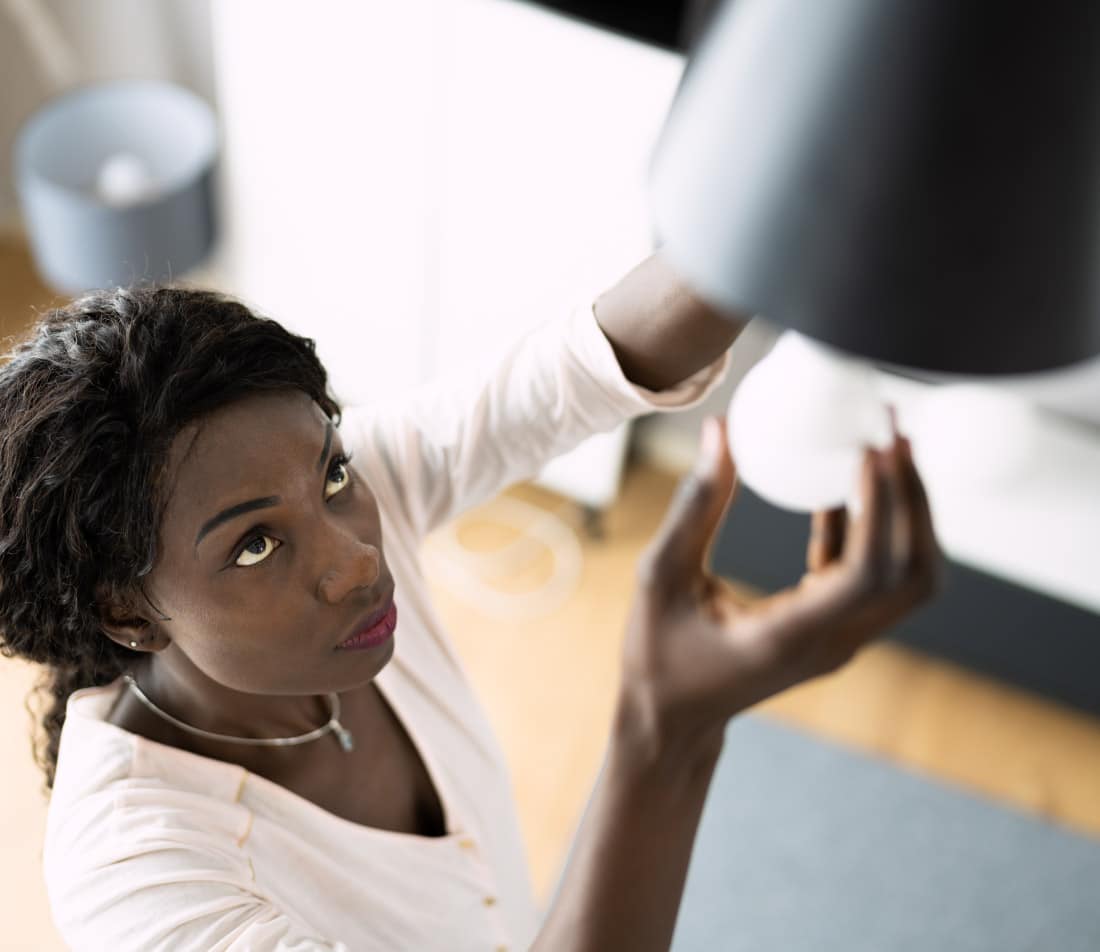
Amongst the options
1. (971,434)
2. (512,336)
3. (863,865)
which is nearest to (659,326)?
(512,336)

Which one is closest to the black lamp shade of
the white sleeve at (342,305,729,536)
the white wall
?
the white sleeve at (342,305,729,536)

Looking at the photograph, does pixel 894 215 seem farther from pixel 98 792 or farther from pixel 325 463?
pixel 98 792

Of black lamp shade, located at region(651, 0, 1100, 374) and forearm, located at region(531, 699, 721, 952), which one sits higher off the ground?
black lamp shade, located at region(651, 0, 1100, 374)

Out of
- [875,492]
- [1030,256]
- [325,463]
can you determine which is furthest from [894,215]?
[325,463]

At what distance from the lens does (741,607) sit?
581 mm

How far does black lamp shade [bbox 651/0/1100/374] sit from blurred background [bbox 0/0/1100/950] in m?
1.41

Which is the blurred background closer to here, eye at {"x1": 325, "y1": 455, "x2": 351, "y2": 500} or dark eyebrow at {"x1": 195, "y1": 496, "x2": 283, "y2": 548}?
eye at {"x1": 325, "y1": 455, "x2": 351, "y2": 500}

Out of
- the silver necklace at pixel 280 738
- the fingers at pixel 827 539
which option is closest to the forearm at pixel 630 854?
the fingers at pixel 827 539

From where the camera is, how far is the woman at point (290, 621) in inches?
25.6

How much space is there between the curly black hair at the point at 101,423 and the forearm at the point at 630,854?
0.36 metres

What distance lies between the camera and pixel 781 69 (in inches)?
16.4

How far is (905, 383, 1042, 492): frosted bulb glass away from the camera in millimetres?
1859

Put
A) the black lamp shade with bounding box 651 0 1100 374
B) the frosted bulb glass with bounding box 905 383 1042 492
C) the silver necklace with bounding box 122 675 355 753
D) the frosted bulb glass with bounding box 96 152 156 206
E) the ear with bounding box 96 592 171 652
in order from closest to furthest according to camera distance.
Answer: the black lamp shade with bounding box 651 0 1100 374 → the ear with bounding box 96 592 171 652 → the silver necklace with bounding box 122 675 355 753 → the frosted bulb glass with bounding box 905 383 1042 492 → the frosted bulb glass with bounding box 96 152 156 206

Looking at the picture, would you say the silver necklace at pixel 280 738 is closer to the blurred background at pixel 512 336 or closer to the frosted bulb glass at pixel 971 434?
the blurred background at pixel 512 336
